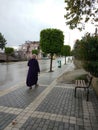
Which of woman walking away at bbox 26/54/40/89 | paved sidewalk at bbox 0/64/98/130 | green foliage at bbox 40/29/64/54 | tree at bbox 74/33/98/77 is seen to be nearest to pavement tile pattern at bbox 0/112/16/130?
paved sidewalk at bbox 0/64/98/130

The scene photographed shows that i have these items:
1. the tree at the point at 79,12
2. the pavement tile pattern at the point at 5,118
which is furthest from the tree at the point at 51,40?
the pavement tile pattern at the point at 5,118

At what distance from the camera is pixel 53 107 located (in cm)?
666

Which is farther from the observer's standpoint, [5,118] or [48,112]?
[48,112]

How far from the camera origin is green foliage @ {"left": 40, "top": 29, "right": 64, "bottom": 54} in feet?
69.1

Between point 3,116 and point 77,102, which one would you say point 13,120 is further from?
point 77,102

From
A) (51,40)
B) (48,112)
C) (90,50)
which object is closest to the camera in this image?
(48,112)

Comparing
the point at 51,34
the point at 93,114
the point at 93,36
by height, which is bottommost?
the point at 93,114

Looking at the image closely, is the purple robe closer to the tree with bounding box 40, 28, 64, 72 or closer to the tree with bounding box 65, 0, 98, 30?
the tree with bounding box 65, 0, 98, 30

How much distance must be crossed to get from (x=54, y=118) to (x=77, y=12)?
6464 millimetres

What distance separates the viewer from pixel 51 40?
2105cm

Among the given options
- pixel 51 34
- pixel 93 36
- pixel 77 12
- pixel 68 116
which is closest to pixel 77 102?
pixel 68 116

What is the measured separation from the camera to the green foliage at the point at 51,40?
69.1ft

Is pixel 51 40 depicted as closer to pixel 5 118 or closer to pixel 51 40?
pixel 51 40

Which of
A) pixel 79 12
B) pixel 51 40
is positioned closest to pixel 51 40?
Result: pixel 51 40
